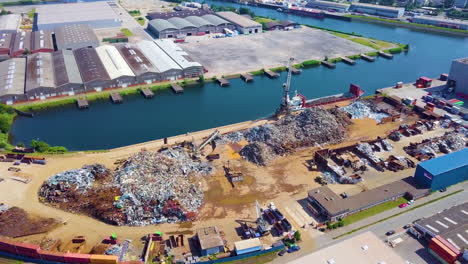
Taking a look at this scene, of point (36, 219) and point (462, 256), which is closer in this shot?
point (462, 256)

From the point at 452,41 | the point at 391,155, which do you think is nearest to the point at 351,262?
the point at 391,155

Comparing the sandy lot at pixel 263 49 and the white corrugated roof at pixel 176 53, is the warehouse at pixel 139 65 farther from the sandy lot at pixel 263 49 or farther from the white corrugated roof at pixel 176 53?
the sandy lot at pixel 263 49

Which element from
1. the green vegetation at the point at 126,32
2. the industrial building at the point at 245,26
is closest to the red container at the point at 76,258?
the green vegetation at the point at 126,32

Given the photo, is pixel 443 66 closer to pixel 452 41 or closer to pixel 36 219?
pixel 452 41

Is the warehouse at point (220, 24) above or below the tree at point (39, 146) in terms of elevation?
above

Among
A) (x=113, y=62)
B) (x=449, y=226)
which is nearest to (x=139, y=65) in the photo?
(x=113, y=62)
